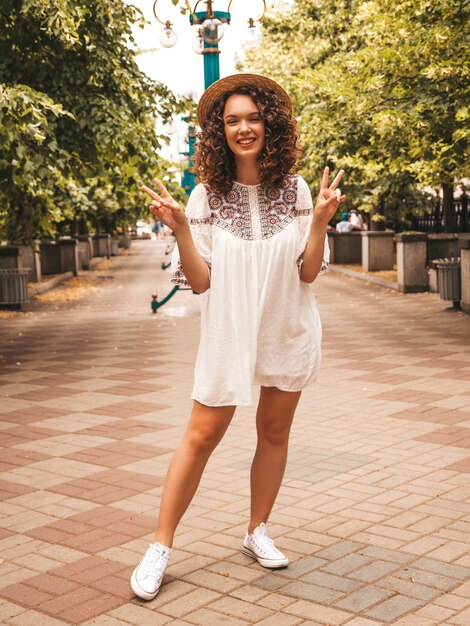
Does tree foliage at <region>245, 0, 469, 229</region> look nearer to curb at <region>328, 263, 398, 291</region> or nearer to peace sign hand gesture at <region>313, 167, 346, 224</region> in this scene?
curb at <region>328, 263, 398, 291</region>

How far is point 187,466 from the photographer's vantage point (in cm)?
400

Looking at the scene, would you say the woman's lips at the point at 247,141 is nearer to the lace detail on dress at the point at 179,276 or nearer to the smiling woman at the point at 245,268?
the smiling woman at the point at 245,268

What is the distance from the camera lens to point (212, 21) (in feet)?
46.0

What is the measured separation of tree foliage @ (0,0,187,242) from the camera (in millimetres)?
10430

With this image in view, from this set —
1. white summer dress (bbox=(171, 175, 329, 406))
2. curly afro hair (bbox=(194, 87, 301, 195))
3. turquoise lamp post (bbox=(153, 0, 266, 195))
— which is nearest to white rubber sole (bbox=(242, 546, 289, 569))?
white summer dress (bbox=(171, 175, 329, 406))

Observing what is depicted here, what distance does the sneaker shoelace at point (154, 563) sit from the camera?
3883 mm

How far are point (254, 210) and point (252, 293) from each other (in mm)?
371

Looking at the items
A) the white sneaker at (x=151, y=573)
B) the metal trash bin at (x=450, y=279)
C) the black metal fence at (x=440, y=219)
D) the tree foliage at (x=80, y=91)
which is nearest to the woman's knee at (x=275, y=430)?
the white sneaker at (x=151, y=573)

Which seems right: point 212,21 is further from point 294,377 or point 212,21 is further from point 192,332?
point 294,377

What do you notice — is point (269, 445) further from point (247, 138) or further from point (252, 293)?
point (247, 138)

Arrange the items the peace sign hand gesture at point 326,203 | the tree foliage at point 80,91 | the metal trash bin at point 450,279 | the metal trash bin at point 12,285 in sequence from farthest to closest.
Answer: the metal trash bin at point 12,285 → the metal trash bin at point 450,279 → the tree foliage at point 80,91 → the peace sign hand gesture at point 326,203

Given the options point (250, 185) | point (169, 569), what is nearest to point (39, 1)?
point (250, 185)

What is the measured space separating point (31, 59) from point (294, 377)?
8575 millimetres

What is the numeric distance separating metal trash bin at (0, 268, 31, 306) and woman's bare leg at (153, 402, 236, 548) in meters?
15.2
